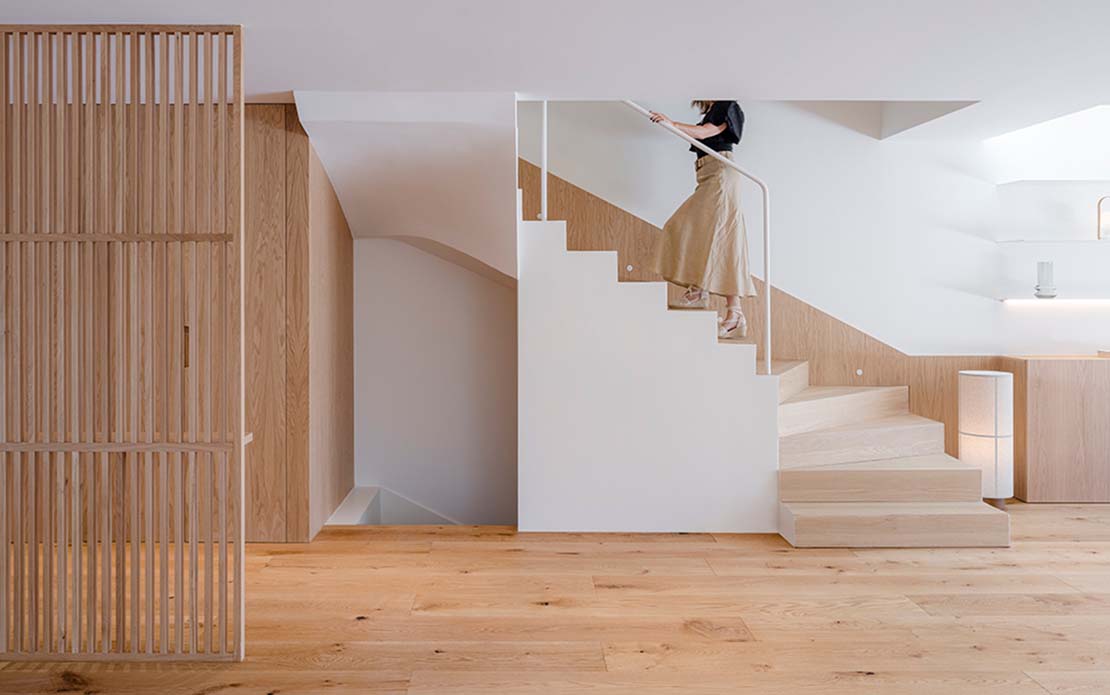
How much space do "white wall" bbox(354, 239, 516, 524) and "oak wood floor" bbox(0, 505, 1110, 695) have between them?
3.58 feet

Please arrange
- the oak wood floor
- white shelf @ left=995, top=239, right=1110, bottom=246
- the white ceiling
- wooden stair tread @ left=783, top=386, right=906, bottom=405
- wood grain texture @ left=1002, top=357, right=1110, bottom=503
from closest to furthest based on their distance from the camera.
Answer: the oak wood floor
the white ceiling
wooden stair tread @ left=783, top=386, right=906, bottom=405
wood grain texture @ left=1002, top=357, right=1110, bottom=503
white shelf @ left=995, top=239, right=1110, bottom=246

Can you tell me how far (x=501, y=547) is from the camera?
4.33m

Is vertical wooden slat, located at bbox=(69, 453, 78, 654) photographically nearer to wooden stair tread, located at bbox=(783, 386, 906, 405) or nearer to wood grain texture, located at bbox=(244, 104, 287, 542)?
wood grain texture, located at bbox=(244, 104, 287, 542)

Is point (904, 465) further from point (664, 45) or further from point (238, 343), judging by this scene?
Result: point (238, 343)

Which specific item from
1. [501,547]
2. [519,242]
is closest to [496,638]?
[501,547]

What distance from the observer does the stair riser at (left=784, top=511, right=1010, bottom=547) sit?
4.29 m

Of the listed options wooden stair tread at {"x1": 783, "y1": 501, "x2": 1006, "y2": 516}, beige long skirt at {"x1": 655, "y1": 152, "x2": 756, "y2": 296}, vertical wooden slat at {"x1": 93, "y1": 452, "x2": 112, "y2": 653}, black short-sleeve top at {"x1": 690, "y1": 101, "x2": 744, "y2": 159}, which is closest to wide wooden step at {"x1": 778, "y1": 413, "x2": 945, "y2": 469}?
wooden stair tread at {"x1": 783, "y1": 501, "x2": 1006, "y2": 516}

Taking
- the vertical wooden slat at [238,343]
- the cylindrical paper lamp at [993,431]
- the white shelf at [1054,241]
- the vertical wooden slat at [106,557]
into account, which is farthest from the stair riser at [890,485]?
the vertical wooden slat at [106,557]

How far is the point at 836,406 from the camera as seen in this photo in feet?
16.3

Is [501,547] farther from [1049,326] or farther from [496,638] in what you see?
[1049,326]

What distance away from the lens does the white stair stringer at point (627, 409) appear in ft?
14.9

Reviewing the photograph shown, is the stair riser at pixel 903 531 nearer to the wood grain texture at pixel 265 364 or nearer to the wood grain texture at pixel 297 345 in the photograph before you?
the wood grain texture at pixel 297 345

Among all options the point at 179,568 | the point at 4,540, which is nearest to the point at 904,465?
the point at 179,568

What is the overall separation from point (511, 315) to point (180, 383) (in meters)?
2.81
